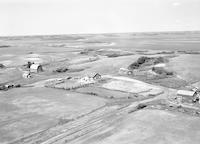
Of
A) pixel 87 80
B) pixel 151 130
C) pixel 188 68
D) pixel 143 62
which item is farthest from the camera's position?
pixel 143 62

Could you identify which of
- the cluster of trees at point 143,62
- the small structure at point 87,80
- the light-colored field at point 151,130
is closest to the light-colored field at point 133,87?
the small structure at point 87,80

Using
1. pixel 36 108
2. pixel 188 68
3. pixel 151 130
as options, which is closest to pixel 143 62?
pixel 188 68

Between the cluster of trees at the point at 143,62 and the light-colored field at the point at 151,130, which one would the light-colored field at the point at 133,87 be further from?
the cluster of trees at the point at 143,62

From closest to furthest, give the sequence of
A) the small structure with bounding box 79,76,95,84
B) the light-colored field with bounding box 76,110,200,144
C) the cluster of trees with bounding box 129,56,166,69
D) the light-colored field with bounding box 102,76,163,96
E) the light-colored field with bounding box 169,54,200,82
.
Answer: the light-colored field with bounding box 76,110,200,144
the light-colored field with bounding box 102,76,163,96
the small structure with bounding box 79,76,95,84
the light-colored field with bounding box 169,54,200,82
the cluster of trees with bounding box 129,56,166,69

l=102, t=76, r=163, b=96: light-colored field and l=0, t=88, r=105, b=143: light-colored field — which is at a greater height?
l=102, t=76, r=163, b=96: light-colored field

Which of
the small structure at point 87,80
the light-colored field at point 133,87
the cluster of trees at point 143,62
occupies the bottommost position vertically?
the light-colored field at point 133,87

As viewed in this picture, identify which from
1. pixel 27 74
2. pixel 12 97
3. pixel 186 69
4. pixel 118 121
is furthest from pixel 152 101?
pixel 27 74

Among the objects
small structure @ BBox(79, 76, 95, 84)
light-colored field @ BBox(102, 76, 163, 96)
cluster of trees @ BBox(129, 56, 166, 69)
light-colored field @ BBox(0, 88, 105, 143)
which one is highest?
cluster of trees @ BBox(129, 56, 166, 69)

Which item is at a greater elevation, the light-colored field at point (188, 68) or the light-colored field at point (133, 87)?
the light-colored field at point (188, 68)

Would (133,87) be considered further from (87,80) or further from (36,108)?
(36,108)

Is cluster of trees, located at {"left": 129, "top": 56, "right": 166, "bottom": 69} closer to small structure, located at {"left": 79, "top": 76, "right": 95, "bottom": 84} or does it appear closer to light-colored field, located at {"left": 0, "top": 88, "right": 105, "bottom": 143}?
small structure, located at {"left": 79, "top": 76, "right": 95, "bottom": 84}

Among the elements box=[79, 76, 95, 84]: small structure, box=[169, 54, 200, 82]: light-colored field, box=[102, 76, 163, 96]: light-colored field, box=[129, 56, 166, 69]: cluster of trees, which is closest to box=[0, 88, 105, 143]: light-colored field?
box=[79, 76, 95, 84]: small structure
